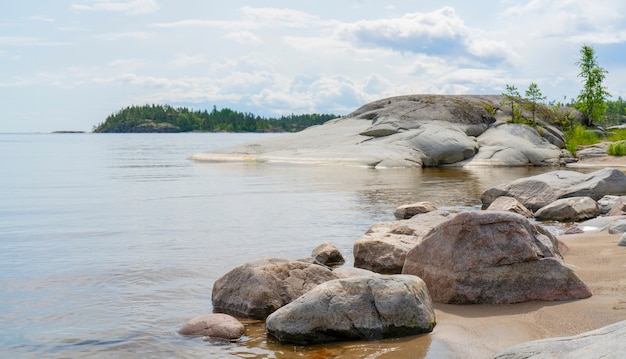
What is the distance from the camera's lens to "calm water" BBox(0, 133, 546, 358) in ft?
20.5

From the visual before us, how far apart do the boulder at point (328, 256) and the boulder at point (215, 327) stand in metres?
3.21

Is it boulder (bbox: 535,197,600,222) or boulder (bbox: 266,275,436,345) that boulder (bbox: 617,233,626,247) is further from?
boulder (bbox: 535,197,600,222)

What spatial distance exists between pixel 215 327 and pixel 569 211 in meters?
9.30

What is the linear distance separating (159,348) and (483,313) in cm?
323

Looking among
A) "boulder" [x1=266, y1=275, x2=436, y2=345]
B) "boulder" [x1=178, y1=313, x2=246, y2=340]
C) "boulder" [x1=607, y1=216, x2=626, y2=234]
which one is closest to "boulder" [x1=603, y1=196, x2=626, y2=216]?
"boulder" [x1=607, y1=216, x2=626, y2=234]

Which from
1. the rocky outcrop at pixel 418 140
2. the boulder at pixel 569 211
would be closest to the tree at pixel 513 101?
the rocky outcrop at pixel 418 140

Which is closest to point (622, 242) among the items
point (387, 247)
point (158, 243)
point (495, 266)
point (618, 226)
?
point (618, 226)

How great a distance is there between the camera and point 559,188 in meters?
14.9

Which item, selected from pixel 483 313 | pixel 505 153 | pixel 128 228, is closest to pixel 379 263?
pixel 483 313

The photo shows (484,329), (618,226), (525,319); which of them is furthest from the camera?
(618,226)

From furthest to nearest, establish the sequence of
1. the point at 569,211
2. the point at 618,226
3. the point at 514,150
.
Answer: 1. the point at 514,150
2. the point at 569,211
3. the point at 618,226

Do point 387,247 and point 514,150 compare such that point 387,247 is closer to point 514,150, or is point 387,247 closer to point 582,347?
point 582,347

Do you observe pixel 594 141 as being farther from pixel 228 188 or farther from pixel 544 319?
pixel 544 319

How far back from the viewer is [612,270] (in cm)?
772
